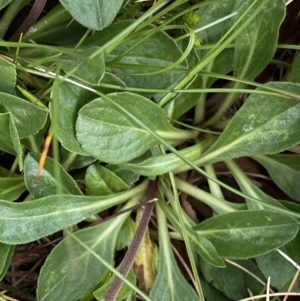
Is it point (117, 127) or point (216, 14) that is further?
point (216, 14)

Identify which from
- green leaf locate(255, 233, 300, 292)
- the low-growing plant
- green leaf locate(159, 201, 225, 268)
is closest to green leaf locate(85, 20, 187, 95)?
the low-growing plant

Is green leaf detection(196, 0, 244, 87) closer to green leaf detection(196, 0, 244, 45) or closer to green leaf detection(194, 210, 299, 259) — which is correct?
green leaf detection(196, 0, 244, 45)

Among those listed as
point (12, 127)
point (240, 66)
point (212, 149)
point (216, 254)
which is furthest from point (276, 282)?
point (12, 127)

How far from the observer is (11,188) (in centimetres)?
80

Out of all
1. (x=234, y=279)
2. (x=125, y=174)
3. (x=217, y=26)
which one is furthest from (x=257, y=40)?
(x=234, y=279)

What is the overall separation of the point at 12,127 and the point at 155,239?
352mm

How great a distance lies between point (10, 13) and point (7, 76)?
176mm

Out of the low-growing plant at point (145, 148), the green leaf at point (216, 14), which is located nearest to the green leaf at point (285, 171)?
the low-growing plant at point (145, 148)

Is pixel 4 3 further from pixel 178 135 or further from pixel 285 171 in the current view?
pixel 285 171

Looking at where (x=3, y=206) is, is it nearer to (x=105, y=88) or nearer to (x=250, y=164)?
(x=105, y=88)

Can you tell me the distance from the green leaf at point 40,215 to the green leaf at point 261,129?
8.6 inches

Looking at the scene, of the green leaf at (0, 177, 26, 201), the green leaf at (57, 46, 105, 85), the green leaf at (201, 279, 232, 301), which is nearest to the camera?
the green leaf at (57, 46, 105, 85)

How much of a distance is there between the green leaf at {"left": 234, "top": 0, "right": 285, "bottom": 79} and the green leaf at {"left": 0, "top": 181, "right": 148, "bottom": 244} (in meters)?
0.31

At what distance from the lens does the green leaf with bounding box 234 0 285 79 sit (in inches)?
29.5
